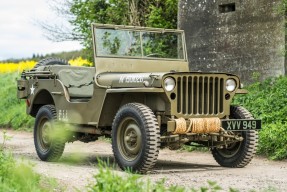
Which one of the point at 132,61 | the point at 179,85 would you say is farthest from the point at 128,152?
the point at 132,61

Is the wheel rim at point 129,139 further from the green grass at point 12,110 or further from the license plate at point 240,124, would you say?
the green grass at point 12,110

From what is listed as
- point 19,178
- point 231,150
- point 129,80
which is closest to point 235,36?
point 231,150

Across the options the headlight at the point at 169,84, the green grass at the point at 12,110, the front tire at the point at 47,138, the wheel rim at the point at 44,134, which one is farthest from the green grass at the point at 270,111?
the green grass at the point at 12,110

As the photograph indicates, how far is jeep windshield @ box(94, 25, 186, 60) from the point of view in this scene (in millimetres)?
10078

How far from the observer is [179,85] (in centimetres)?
873

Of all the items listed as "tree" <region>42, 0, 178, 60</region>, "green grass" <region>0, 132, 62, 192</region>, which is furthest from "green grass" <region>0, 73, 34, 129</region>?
"green grass" <region>0, 132, 62, 192</region>

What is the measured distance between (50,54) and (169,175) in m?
30.2

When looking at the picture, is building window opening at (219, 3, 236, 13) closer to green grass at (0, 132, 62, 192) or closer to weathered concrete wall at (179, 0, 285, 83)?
weathered concrete wall at (179, 0, 285, 83)

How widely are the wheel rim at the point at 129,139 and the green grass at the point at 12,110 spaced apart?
938 centimetres

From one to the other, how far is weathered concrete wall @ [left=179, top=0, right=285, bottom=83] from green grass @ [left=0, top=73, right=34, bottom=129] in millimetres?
5218

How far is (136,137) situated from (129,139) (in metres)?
0.12

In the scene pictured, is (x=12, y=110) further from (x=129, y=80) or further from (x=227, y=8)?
(x=129, y=80)

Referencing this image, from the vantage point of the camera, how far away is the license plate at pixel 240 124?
349 inches

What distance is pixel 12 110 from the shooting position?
1977cm
